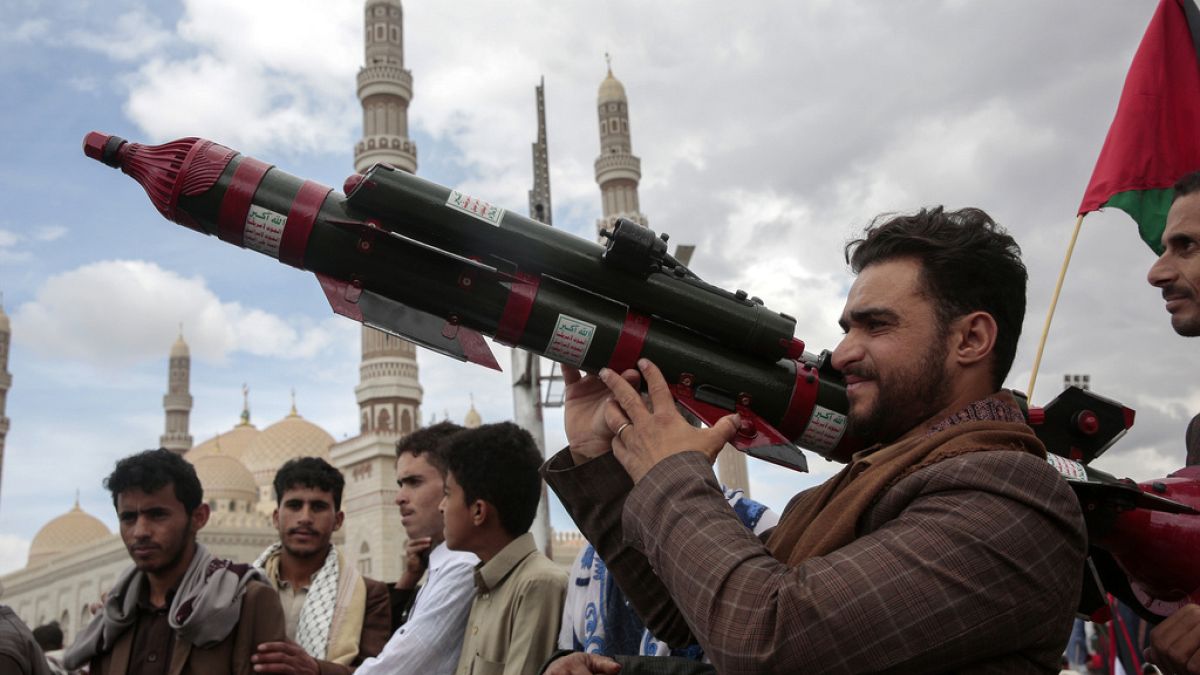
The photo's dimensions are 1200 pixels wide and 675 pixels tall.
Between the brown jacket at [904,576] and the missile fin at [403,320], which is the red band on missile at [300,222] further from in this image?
the brown jacket at [904,576]

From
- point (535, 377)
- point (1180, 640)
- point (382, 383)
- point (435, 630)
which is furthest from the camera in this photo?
point (382, 383)

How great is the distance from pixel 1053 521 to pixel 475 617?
1.83 m

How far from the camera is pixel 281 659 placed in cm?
273

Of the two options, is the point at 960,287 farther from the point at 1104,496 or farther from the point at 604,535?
the point at 604,535

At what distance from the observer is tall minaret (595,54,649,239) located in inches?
1016

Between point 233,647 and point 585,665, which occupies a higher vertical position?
point 233,647

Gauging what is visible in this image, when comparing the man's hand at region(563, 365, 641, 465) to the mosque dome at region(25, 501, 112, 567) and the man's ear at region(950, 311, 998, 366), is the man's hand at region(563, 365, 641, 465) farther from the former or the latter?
the mosque dome at region(25, 501, 112, 567)

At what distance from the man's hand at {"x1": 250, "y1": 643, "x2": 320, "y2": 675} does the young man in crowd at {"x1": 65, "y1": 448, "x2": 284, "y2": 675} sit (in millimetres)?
43

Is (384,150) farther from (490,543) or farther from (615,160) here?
(490,543)

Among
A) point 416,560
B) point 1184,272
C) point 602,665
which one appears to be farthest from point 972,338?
point 416,560

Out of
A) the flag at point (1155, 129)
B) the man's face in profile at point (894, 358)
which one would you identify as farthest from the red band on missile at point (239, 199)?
the flag at point (1155, 129)

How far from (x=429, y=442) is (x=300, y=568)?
0.63 metres

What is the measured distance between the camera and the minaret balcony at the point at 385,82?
2442 cm

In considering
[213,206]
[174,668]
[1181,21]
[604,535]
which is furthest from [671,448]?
[1181,21]
